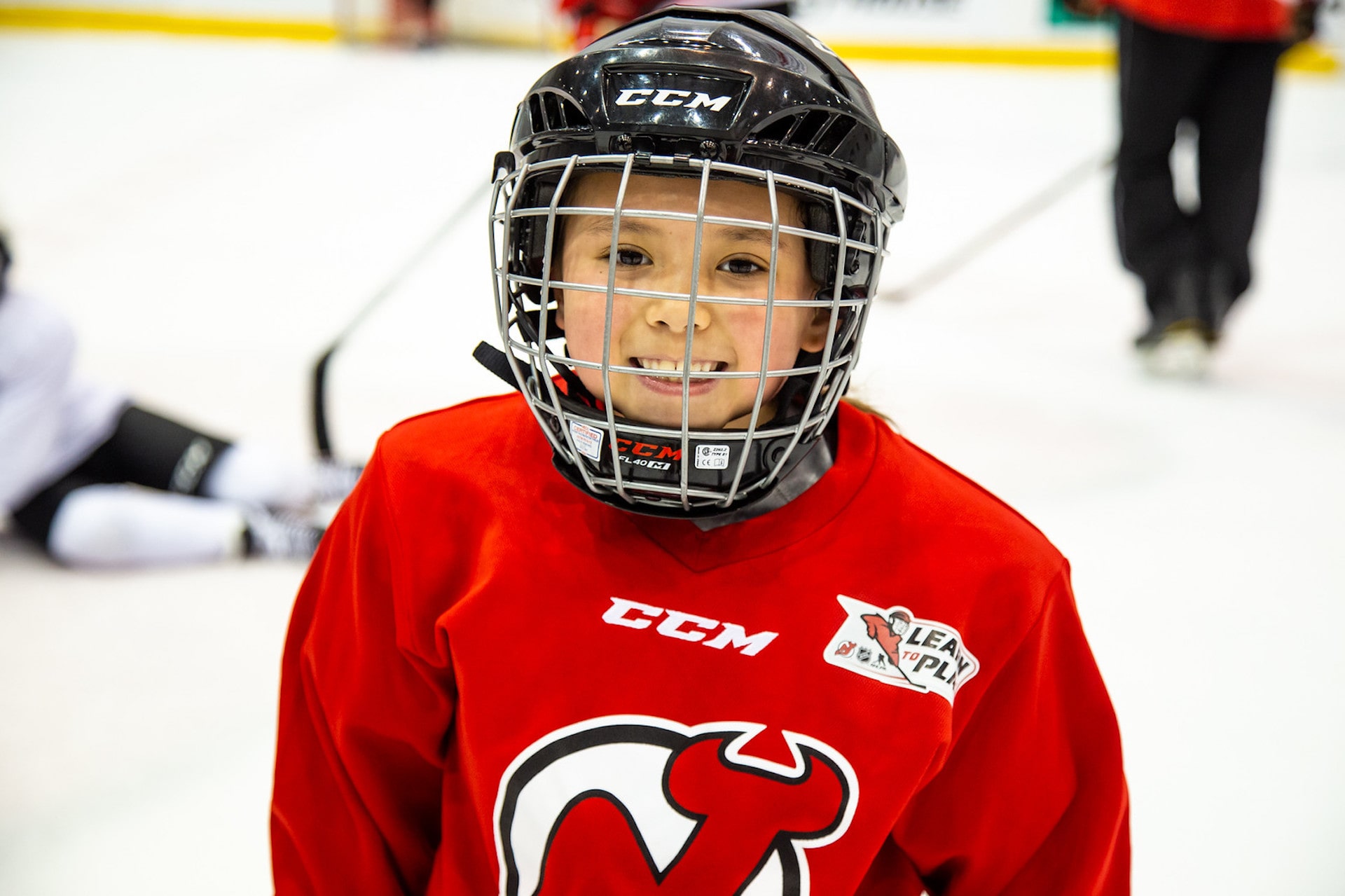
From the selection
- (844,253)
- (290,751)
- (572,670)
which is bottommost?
(290,751)

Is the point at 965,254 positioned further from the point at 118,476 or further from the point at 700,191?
the point at 700,191

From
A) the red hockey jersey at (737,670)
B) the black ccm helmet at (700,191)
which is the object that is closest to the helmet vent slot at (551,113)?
the black ccm helmet at (700,191)

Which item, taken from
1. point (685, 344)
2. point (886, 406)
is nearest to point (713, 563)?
point (685, 344)

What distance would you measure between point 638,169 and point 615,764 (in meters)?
0.37

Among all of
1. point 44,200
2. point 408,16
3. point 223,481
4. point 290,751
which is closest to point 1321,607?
point 290,751

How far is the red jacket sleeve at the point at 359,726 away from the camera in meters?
0.77

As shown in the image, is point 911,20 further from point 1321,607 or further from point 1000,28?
point 1321,607

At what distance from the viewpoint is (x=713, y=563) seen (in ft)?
2.34

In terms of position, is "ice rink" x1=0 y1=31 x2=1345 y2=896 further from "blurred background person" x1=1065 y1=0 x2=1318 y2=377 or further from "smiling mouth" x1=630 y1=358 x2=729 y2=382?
"smiling mouth" x1=630 y1=358 x2=729 y2=382

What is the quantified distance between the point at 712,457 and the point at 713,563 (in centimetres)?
8

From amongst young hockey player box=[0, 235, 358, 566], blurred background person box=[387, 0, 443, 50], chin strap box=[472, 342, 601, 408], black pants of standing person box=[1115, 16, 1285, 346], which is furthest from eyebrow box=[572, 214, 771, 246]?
blurred background person box=[387, 0, 443, 50]

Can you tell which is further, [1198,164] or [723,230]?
[1198,164]

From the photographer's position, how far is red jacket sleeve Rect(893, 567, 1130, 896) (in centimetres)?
75

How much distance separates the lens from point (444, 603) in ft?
2.46
